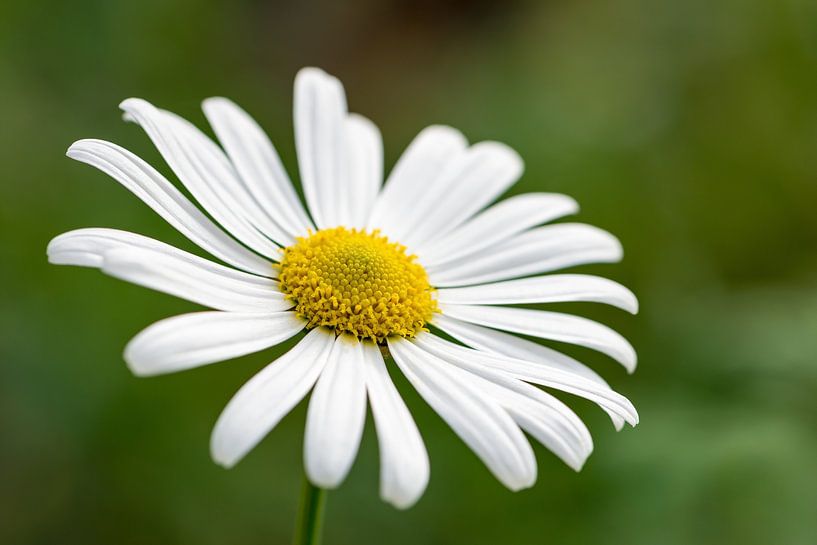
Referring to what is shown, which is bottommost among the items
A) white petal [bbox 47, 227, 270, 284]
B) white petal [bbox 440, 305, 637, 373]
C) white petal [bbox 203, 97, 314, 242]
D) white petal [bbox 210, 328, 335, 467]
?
white petal [bbox 210, 328, 335, 467]

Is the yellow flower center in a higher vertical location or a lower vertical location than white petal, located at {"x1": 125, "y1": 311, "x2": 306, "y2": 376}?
higher

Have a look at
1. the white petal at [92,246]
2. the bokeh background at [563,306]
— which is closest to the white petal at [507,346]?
the white petal at [92,246]

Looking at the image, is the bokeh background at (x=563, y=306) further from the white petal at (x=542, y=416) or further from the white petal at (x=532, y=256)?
the white petal at (x=542, y=416)

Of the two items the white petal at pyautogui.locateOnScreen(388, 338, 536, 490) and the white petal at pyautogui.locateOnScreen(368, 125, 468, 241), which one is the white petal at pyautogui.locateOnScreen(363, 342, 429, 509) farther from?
the white petal at pyautogui.locateOnScreen(368, 125, 468, 241)

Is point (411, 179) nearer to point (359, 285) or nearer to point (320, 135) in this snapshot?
point (320, 135)

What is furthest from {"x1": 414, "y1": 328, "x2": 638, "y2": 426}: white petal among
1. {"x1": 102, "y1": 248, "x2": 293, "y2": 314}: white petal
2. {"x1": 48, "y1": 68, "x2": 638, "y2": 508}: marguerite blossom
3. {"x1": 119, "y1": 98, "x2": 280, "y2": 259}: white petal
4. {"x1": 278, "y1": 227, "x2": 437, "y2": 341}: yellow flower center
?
{"x1": 119, "y1": 98, "x2": 280, "y2": 259}: white petal

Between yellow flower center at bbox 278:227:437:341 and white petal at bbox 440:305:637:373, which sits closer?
yellow flower center at bbox 278:227:437:341

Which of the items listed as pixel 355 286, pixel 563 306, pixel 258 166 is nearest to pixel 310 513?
pixel 355 286
